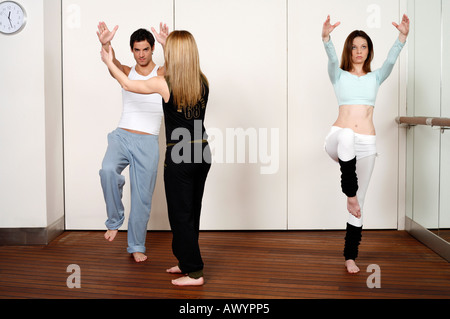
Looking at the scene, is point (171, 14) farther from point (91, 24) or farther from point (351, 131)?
point (351, 131)

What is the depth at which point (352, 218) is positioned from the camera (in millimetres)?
3709

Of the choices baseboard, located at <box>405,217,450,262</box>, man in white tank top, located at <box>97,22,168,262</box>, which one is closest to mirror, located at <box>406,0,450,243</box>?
baseboard, located at <box>405,217,450,262</box>

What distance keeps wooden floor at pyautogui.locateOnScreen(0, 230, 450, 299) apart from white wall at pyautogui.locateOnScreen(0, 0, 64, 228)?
0.32 metres

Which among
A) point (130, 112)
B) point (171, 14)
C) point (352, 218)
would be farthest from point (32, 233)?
point (352, 218)

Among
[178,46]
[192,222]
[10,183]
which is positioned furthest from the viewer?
[10,183]

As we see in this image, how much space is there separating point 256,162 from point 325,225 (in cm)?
80

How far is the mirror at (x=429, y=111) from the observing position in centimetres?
402

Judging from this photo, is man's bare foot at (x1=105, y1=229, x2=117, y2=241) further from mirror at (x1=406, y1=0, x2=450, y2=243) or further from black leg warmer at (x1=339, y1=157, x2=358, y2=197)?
mirror at (x1=406, y1=0, x2=450, y2=243)

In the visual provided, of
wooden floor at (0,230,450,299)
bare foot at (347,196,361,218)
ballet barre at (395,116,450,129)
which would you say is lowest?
wooden floor at (0,230,450,299)

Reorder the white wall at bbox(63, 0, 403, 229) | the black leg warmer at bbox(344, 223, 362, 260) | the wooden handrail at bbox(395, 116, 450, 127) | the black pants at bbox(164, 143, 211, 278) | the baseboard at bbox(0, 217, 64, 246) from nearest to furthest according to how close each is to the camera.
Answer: the black pants at bbox(164, 143, 211, 278) < the black leg warmer at bbox(344, 223, 362, 260) < the wooden handrail at bbox(395, 116, 450, 127) < the baseboard at bbox(0, 217, 64, 246) < the white wall at bbox(63, 0, 403, 229)

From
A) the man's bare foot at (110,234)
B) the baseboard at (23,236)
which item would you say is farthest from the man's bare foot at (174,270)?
the baseboard at (23,236)

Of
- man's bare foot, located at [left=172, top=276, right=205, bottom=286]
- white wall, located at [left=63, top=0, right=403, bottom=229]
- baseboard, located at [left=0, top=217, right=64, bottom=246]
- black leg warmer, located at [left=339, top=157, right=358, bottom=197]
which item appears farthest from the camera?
white wall, located at [left=63, top=0, right=403, bottom=229]

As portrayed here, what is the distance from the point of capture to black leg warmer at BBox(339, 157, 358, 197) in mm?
3480

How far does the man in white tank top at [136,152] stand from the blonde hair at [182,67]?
0.81 metres
